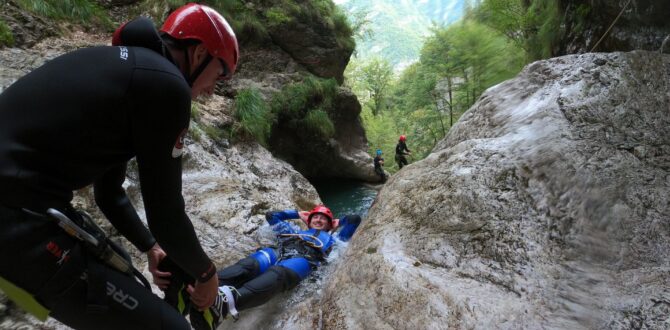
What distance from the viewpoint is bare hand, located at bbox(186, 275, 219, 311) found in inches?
59.1

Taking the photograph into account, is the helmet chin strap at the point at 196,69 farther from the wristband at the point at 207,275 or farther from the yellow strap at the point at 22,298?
the yellow strap at the point at 22,298

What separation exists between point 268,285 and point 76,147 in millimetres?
2076

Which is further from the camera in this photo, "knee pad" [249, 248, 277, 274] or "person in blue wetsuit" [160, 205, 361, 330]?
"knee pad" [249, 248, 277, 274]

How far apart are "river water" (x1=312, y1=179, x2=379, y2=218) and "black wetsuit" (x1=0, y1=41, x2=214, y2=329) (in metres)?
9.84

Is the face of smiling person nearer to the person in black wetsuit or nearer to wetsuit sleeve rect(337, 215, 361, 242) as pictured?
wetsuit sleeve rect(337, 215, 361, 242)

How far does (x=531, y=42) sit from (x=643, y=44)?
2.37 meters

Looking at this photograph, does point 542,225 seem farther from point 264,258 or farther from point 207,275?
point 264,258

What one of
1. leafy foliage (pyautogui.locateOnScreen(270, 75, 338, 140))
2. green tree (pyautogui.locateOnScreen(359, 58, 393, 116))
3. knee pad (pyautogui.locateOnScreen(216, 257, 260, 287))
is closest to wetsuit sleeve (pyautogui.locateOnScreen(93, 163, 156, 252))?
knee pad (pyautogui.locateOnScreen(216, 257, 260, 287))

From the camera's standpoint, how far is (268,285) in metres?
2.87

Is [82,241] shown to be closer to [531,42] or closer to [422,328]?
[422,328]

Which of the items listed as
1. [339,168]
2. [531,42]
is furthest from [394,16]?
[531,42]

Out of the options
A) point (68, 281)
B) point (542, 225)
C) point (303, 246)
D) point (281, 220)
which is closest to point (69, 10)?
point (281, 220)

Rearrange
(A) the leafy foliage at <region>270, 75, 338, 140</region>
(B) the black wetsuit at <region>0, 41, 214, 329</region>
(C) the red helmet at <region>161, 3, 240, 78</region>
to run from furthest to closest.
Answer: (A) the leafy foliage at <region>270, 75, 338, 140</region> → (C) the red helmet at <region>161, 3, 240, 78</region> → (B) the black wetsuit at <region>0, 41, 214, 329</region>

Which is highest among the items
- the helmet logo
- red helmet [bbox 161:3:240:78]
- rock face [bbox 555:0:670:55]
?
rock face [bbox 555:0:670:55]
